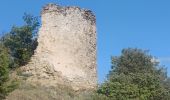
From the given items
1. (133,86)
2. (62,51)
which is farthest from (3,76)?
(133,86)

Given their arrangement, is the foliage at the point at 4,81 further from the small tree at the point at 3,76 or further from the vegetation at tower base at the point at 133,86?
the vegetation at tower base at the point at 133,86

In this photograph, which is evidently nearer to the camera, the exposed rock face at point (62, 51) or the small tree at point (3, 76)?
the small tree at point (3, 76)

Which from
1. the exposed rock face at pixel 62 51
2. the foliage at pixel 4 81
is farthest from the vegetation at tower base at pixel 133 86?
the foliage at pixel 4 81

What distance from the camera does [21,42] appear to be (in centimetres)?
3391

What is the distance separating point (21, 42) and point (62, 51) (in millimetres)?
3716

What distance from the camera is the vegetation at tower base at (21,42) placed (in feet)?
109

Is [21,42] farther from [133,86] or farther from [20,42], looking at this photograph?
[133,86]

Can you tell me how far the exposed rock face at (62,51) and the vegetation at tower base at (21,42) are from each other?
1485 mm

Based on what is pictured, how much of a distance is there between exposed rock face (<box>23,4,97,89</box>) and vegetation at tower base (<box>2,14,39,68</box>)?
149 centimetres

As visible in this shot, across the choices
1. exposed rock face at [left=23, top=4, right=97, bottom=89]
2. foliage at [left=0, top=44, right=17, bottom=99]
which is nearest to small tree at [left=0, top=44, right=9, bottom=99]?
foliage at [left=0, top=44, right=17, bottom=99]

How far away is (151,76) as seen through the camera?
31.8 m

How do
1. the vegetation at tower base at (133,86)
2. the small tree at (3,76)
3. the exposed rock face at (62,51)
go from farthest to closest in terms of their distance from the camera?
the exposed rock face at (62,51) → the vegetation at tower base at (133,86) → the small tree at (3,76)

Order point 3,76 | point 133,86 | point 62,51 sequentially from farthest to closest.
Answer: point 62,51 < point 133,86 < point 3,76

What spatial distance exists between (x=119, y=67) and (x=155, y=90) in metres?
6.46
